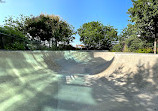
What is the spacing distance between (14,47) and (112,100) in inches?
235

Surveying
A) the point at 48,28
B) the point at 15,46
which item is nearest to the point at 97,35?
the point at 48,28

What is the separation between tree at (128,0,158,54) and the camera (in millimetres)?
8250

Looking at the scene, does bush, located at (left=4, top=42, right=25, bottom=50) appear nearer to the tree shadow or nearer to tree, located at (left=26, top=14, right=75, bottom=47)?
the tree shadow

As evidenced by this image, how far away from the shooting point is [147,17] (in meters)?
8.29

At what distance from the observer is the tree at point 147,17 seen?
825 centimetres

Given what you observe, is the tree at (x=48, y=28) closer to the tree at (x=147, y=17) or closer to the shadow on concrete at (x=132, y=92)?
the tree at (x=147, y=17)

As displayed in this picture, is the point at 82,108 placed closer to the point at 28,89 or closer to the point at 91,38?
the point at 28,89

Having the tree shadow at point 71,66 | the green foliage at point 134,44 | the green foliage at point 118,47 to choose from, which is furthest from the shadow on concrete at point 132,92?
the green foliage at point 118,47

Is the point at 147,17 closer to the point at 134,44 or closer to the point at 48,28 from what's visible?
the point at 134,44

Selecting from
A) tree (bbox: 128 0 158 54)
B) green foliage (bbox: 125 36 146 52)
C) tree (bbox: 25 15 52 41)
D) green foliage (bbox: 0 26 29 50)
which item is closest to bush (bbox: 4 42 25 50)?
green foliage (bbox: 0 26 29 50)

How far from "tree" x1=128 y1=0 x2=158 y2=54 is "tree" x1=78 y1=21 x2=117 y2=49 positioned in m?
8.13

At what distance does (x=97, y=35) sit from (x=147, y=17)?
9.23m

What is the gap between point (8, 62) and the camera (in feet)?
12.6

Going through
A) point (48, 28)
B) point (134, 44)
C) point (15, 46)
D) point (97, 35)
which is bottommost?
point (15, 46)
